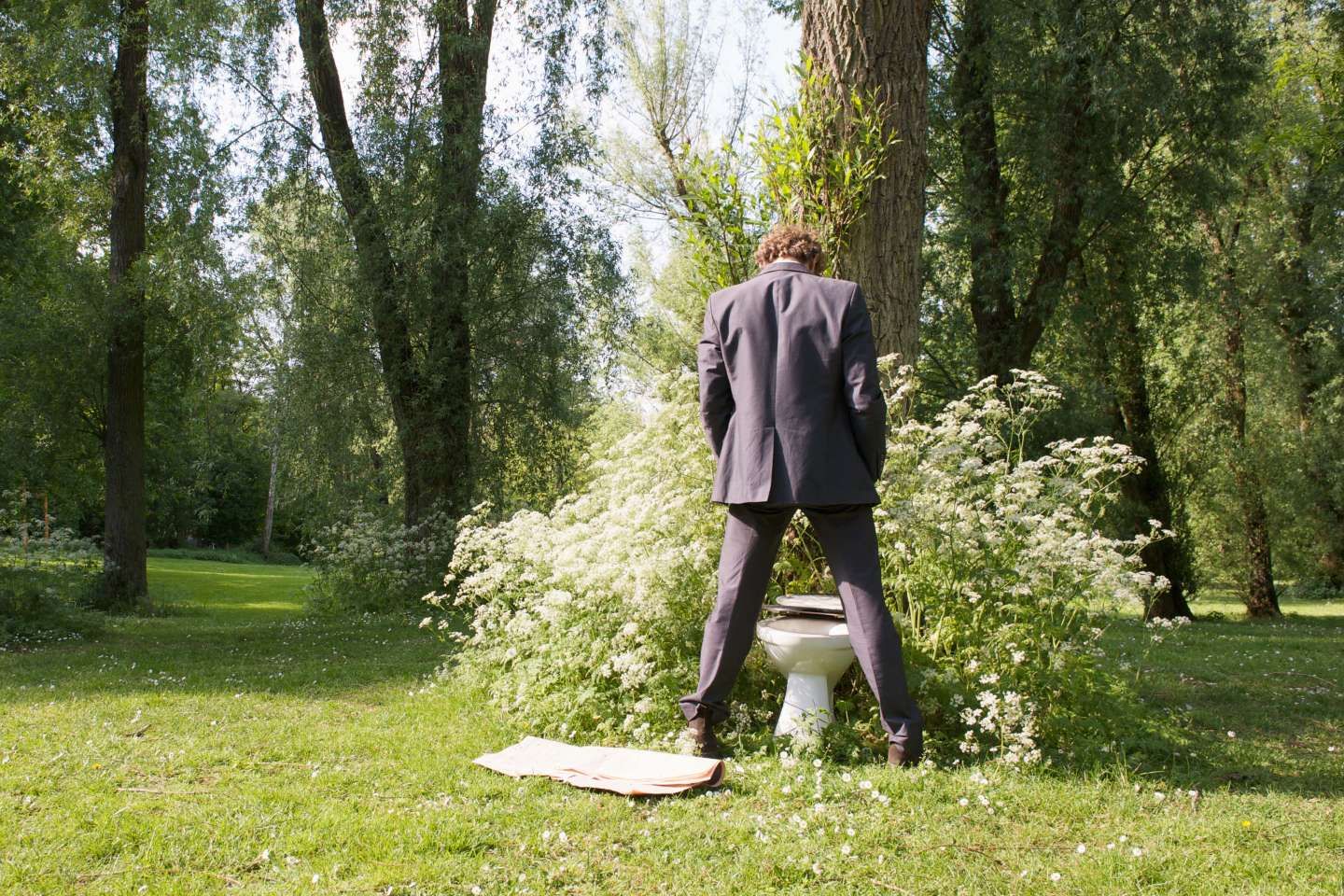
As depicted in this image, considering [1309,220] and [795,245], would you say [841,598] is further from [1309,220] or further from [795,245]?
[1309,220]

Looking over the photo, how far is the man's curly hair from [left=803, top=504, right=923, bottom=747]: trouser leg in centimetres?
117

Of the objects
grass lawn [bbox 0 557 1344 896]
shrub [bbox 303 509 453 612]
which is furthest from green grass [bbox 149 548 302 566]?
grass lawn [bbox 0 557 1344 896]

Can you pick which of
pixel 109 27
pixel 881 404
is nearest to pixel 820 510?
pixel 881 404

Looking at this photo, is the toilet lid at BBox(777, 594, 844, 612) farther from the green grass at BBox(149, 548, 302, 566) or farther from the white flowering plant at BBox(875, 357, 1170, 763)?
the green grass at BBox(149, 548, 302, 566)

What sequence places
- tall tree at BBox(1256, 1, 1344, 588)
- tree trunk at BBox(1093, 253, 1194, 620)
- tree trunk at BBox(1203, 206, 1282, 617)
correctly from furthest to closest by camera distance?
1. tree trunk at BBox(1203, 206, 1282, 617)
2. tree trunk at BBox(1093, 253, 1194, 620)
3. tall tree at BBox(1256, 1, 1344, 588)

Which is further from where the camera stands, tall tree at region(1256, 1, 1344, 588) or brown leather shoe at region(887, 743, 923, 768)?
tall tree at region(1256, 1, 1344, 588)

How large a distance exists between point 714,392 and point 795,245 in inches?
30.6

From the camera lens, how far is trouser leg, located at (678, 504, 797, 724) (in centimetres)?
→ 374

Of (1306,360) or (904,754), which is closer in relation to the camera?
(904,754)

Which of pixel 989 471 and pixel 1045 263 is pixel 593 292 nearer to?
pixel 1045 263

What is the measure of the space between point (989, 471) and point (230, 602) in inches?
633

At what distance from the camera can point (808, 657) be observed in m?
3.86

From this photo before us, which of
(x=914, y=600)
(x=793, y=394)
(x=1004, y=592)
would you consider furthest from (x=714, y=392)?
(x=1004, y=592)

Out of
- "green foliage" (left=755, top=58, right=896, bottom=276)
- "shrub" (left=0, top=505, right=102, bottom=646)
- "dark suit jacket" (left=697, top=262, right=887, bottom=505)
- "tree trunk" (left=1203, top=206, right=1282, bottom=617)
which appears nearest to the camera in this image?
"dark suit jacket" (left=697, top=262, right=887, bottom=505)
